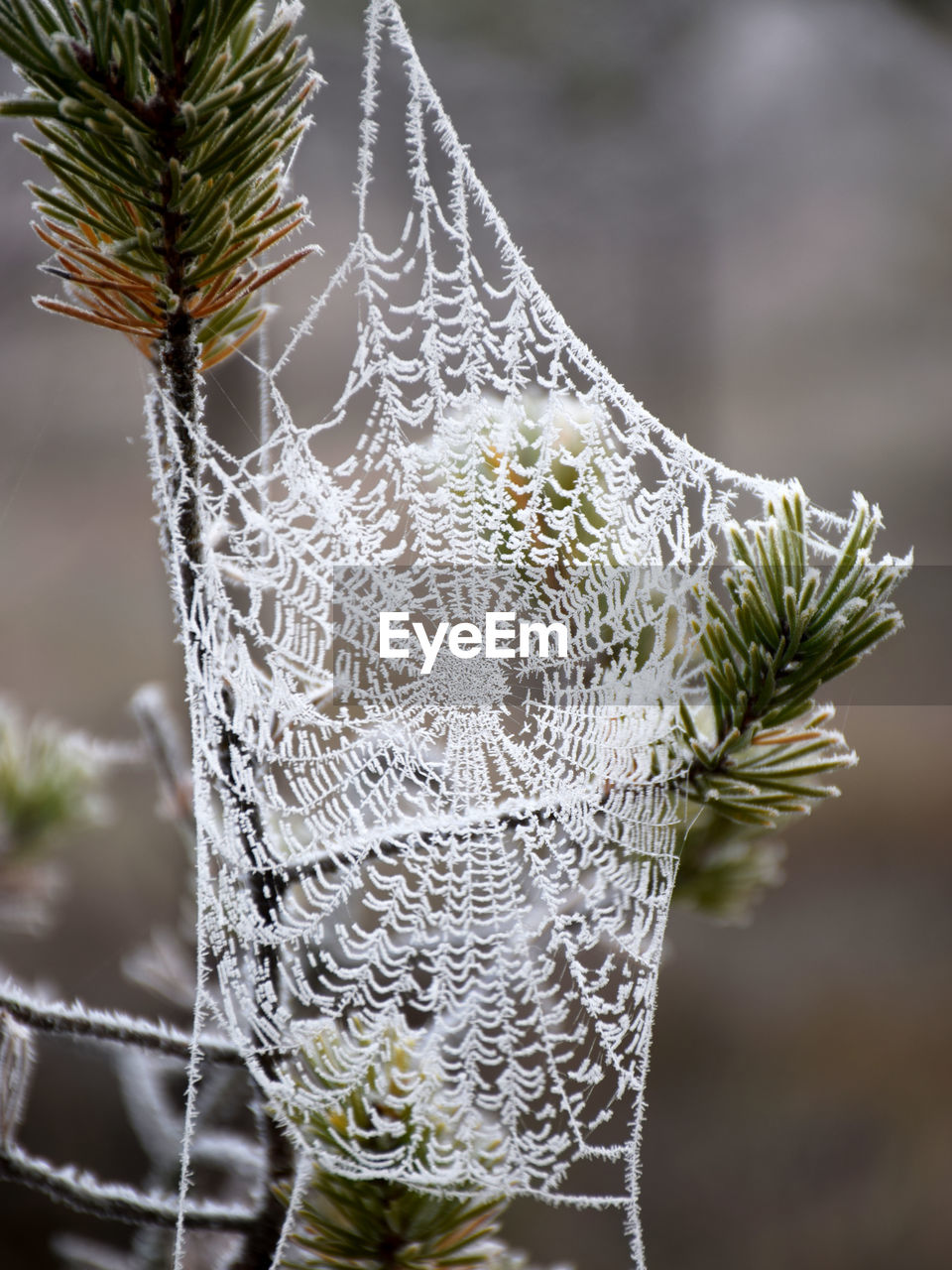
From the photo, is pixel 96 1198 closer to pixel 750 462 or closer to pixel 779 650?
pixel 779 650

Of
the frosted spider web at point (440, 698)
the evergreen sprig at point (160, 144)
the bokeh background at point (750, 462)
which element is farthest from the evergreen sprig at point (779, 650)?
the bokeh background at point (750, 462)

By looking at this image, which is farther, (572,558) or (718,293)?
(718,293)

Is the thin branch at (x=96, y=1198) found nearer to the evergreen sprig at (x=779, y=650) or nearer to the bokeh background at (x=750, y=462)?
the evergreen sprig at (x=779, y=650)

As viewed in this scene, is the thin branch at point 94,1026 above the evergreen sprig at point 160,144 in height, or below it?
below

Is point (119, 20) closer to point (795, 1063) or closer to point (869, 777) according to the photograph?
point (869, 777)

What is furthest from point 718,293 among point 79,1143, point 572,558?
point 79,1143

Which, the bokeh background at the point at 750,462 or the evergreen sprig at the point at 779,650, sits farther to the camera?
the bokeh background at the point at 750,462
